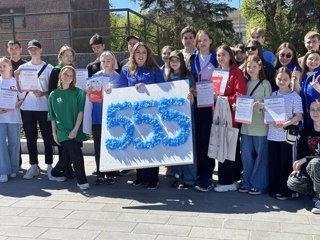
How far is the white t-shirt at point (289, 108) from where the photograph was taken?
5.23 m

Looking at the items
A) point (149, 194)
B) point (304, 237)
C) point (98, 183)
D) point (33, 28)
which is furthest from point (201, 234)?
point (33, 28)

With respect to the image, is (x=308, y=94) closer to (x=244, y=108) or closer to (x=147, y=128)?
(x=244, y=108)

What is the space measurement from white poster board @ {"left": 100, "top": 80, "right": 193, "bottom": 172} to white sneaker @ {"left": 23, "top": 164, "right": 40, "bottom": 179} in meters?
1.75

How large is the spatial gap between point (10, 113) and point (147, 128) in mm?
2373

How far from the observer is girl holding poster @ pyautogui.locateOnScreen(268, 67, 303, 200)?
17.2 feet

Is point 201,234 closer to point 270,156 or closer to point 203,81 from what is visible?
point 270,156

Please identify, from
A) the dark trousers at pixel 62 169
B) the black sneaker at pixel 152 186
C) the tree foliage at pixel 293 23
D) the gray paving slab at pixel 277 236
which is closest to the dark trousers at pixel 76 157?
the dark trousers at pixel 62 169

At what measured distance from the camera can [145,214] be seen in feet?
16.4

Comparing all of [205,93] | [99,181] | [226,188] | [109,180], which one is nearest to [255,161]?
[226,188]

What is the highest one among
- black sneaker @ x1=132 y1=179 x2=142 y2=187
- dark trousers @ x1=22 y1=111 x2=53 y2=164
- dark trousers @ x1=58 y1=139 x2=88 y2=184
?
dark trousers @ x1=22 y1=111 x2=53 y2=164

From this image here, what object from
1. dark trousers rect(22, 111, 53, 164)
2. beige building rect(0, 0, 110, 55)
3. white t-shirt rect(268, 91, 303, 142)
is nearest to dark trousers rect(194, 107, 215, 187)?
white t-shirt rect(268, 91, 303, 142)

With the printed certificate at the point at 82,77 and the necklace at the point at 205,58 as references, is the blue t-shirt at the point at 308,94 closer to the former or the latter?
the necklace at the point at 205,58

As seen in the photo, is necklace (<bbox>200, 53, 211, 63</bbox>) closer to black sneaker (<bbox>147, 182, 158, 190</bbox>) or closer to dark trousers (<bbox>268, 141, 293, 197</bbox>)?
dark trousers (<bbox>268, 141, 293, 197</bbox>)

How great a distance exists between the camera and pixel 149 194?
18.9ft
